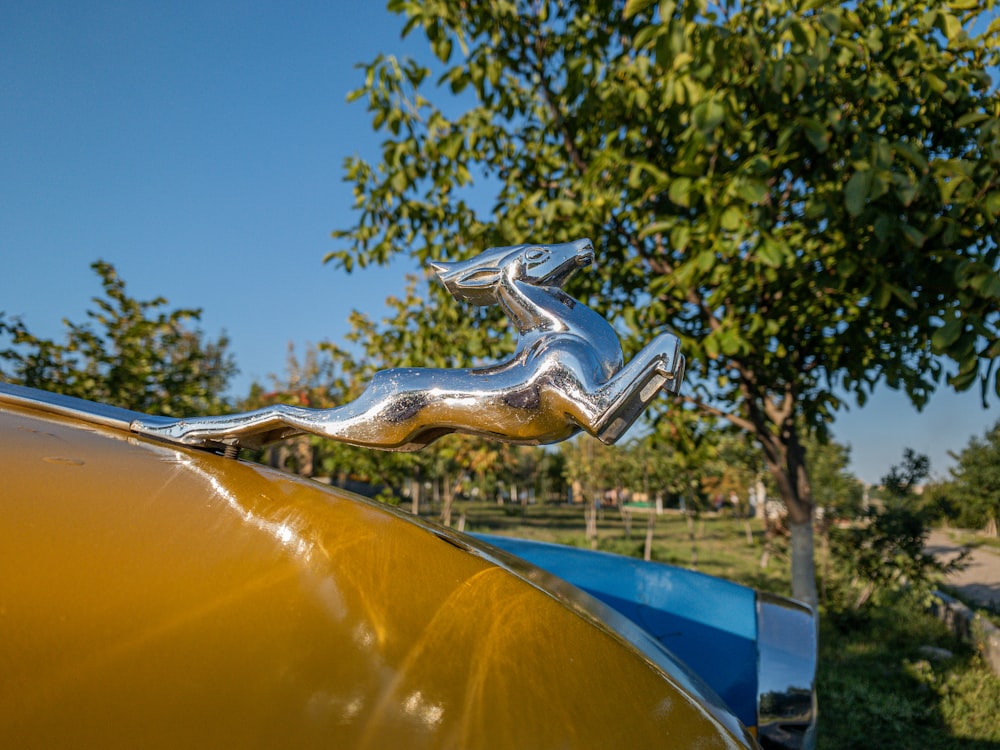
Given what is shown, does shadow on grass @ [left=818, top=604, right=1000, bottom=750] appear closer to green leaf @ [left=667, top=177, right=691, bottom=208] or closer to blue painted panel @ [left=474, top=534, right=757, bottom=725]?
blue painted panel @ [left=474, top=534, right=757, bottom=725]

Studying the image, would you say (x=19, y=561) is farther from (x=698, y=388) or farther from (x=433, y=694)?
(x=698, y=388)

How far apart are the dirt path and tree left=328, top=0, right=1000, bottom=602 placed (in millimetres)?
6097

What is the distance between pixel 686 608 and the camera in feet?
5.16

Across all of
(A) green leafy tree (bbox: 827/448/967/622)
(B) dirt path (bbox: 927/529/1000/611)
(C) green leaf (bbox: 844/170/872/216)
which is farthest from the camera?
(B) dirt path (bbox: 927/529/1000/611)

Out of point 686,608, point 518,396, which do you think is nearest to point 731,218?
point 686,608

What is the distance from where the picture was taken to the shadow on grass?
14.5 feet

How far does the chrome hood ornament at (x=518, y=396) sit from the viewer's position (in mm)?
784

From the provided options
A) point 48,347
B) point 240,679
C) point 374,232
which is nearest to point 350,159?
point 374,232

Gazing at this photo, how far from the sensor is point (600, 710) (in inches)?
26.9

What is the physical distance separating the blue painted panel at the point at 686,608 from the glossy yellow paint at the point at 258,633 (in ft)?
2.05

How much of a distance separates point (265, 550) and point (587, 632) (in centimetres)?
38

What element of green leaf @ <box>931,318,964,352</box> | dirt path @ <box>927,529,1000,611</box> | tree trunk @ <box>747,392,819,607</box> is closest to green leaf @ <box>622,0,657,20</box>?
green leaf @ <box>931,318,964,352</box>

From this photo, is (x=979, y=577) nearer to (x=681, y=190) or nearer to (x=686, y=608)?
(x=681, y=190)

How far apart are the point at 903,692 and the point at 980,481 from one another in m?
20.9
